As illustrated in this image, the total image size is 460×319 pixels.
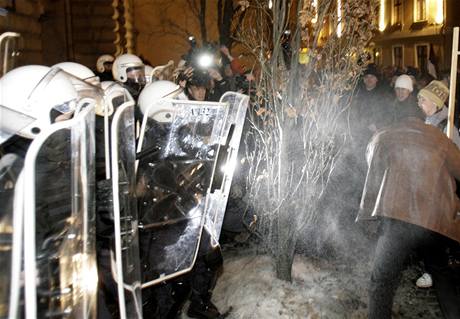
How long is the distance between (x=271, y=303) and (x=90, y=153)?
235 centimetres

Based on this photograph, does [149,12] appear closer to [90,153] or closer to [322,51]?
[322,51]

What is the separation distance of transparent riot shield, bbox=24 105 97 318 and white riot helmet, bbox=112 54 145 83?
4.40m

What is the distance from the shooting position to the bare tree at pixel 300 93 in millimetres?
3988

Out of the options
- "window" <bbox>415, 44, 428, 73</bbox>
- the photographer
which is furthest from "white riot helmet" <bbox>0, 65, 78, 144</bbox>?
"window" <bbox>415, 44, 428, 73</bbox>

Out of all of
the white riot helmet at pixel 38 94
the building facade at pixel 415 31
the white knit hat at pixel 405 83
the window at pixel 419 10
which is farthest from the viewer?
the window at pixel 419 10

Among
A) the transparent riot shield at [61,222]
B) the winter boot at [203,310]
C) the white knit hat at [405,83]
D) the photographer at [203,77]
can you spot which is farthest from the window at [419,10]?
the transparent riot shield at [61,222]

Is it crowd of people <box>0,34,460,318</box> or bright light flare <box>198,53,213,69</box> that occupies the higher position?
bright light flare <box>198,53,213,69</box>

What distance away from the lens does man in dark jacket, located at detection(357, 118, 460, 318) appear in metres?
3.34

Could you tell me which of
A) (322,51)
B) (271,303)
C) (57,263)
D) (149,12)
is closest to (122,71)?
(322,51)

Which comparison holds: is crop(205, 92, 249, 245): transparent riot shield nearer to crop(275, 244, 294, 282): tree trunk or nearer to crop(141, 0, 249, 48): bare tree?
crop(275, 244, 294, 282): tree trunk

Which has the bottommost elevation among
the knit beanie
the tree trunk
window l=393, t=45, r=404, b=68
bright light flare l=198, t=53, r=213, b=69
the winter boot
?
the winter boot

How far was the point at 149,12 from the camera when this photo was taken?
2000 centimetres

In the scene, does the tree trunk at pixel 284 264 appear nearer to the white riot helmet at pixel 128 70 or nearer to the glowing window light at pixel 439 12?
the white riot helmet at pixel 128 70

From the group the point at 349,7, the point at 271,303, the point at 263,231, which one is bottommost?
the point at 271,303
